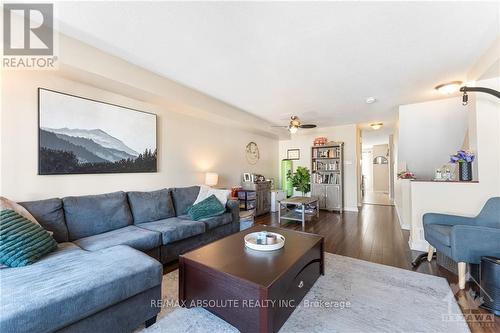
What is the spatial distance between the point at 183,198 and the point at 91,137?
1.50 meters

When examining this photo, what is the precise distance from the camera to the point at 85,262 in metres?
1.59

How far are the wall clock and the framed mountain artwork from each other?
2.72m

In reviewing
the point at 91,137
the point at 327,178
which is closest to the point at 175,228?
the point at 91,137

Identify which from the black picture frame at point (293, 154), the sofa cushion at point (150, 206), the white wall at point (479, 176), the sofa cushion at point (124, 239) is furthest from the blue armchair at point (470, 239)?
the black picture frame at point (293, 154)

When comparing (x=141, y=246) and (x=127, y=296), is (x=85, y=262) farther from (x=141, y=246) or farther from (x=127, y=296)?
(x=141, y=246)

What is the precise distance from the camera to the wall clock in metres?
5.67

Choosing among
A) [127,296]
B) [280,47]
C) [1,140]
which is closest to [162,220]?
[127,296]

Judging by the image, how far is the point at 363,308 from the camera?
5.76 ft

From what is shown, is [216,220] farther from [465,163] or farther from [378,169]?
[378,169]

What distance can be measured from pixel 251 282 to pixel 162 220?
1.98 m

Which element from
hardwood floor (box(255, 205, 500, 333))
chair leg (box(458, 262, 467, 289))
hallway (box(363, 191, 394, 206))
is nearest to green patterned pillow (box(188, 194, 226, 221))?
hardwood floor (box(255, 205, 500, 333))

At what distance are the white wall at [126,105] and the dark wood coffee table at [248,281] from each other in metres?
1.89

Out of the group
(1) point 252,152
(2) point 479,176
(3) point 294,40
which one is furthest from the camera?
(1) point 252,152

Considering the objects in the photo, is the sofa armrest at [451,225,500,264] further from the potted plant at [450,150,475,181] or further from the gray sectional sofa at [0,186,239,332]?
the gray sectional sofa at [0,186,239,332]
